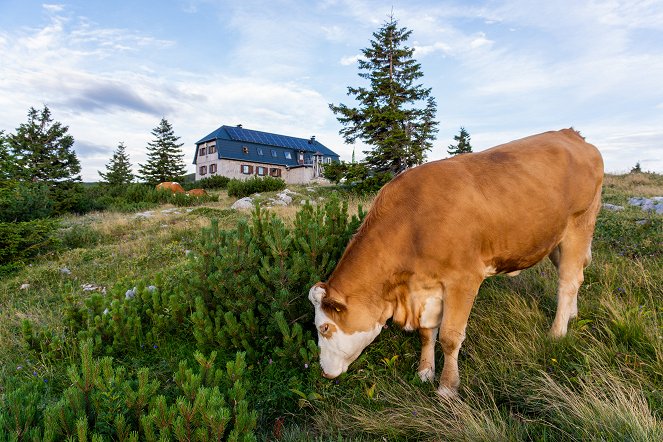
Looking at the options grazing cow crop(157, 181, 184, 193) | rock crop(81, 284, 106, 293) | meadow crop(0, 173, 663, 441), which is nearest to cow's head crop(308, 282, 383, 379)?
meadow crop(0, 173, 663, 441)

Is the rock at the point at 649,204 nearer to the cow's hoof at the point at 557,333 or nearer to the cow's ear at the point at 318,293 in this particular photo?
the cow's hoof at the point at 557,333

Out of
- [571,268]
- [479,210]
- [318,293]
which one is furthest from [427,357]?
[571,268]

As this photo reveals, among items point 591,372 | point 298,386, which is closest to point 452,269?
point 591,372

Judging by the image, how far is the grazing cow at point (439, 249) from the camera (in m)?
3.25

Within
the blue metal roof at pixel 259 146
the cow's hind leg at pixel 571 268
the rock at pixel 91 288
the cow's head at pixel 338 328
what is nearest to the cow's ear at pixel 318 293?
the cow's head at pixel 338 328

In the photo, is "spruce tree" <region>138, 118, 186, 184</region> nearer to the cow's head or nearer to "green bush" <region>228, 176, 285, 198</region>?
"green bush" <region>228, 176, 285, 198</region>

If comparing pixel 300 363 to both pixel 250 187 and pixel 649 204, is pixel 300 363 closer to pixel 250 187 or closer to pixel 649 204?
pixel 649 204

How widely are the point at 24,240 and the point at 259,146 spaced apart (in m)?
44.0

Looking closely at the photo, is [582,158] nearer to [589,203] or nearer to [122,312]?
[589,203]

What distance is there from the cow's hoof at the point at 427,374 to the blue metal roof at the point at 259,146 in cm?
4772

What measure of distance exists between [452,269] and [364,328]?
2.88 feet

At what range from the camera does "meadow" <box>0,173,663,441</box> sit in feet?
8.25

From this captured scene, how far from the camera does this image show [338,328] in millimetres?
3377

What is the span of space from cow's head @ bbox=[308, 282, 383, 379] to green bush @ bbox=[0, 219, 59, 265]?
940 centimetres
